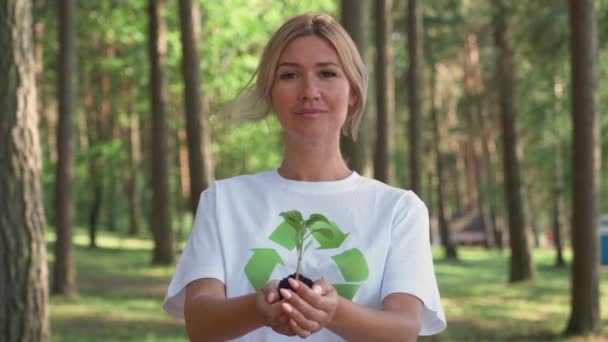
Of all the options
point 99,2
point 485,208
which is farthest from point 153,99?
point 485,208

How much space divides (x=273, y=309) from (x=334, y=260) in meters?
0.43

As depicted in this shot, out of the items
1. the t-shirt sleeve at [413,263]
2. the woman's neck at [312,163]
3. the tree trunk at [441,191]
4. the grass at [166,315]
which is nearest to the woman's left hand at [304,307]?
the t-shirt sleeve at [413,263]

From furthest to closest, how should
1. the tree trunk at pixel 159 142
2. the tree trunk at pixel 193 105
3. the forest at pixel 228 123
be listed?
the tree trunk at pixel 159 142
the tree trunk at pixel 193 105
the forest at pixel 228 123

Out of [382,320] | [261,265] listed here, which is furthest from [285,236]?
[382,320]

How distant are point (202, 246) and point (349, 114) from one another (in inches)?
24.0

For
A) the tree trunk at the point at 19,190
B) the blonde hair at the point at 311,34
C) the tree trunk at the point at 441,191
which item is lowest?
the tree trunk at the point at 441,191

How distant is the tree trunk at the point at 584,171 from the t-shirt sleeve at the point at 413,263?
453 inches

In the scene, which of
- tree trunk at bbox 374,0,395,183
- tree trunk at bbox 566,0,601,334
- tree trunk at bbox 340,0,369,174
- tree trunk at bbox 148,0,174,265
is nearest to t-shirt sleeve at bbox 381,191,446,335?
tree trunk at bbox 340,0,369,174

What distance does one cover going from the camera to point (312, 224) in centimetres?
232

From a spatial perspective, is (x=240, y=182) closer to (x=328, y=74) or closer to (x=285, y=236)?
(x=285, y=236)

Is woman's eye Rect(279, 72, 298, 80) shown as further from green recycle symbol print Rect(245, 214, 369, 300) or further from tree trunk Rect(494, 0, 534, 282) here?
tree trunk Rect(494, 0, 534, 282)

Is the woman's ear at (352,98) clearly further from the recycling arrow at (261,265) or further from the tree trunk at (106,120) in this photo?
the tree trunk at (106,120)

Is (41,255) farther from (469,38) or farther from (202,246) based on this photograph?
(469,38)

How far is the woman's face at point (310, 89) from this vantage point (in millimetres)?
2547
